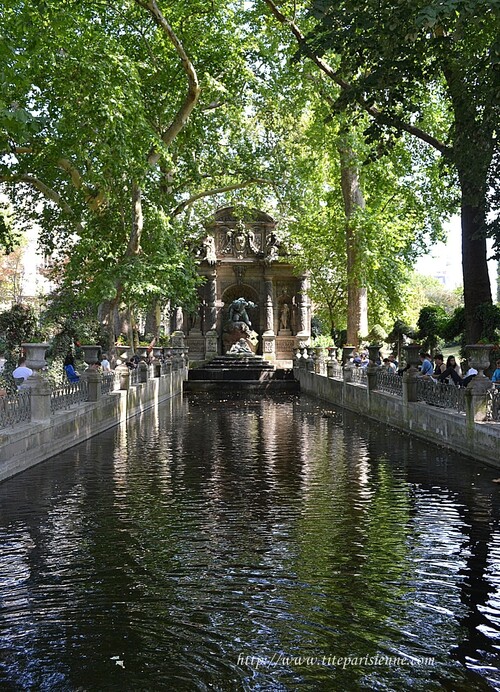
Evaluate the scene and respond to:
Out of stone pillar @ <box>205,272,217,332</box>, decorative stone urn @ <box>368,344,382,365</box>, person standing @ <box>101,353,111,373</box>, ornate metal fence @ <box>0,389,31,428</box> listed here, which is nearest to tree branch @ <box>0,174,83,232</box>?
person standing @ <box>101,353,111,373</box>

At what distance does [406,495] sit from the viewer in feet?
35.6

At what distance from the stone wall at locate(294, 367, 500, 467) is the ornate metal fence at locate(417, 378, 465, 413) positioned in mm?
134

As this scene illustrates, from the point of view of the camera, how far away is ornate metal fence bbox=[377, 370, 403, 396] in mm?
18922

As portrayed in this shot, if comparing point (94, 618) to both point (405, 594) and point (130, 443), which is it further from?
point (130, 443)

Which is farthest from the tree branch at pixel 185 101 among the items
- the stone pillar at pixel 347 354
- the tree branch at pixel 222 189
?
the stone pillar at pixel 347 354

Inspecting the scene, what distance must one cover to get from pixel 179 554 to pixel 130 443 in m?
8.78

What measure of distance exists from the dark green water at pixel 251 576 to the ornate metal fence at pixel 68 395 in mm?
1990

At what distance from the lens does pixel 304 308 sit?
49.3 metres

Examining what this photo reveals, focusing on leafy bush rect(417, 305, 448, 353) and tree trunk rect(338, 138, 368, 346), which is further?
tree trunk rect(338, 138, 368, 346)

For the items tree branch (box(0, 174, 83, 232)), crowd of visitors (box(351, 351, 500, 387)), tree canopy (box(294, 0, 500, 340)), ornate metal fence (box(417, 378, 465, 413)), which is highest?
tree branch (box(0, 174, 83, 232))

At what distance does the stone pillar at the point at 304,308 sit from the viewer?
49.1 meters

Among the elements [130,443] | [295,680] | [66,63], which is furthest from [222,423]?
[295,680]

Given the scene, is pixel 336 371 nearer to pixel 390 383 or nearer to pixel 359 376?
pixel 359 376

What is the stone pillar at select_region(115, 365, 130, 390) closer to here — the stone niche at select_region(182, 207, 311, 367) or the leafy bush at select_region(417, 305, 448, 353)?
the leafy bush at select_region(417, 305, 448, 353)
